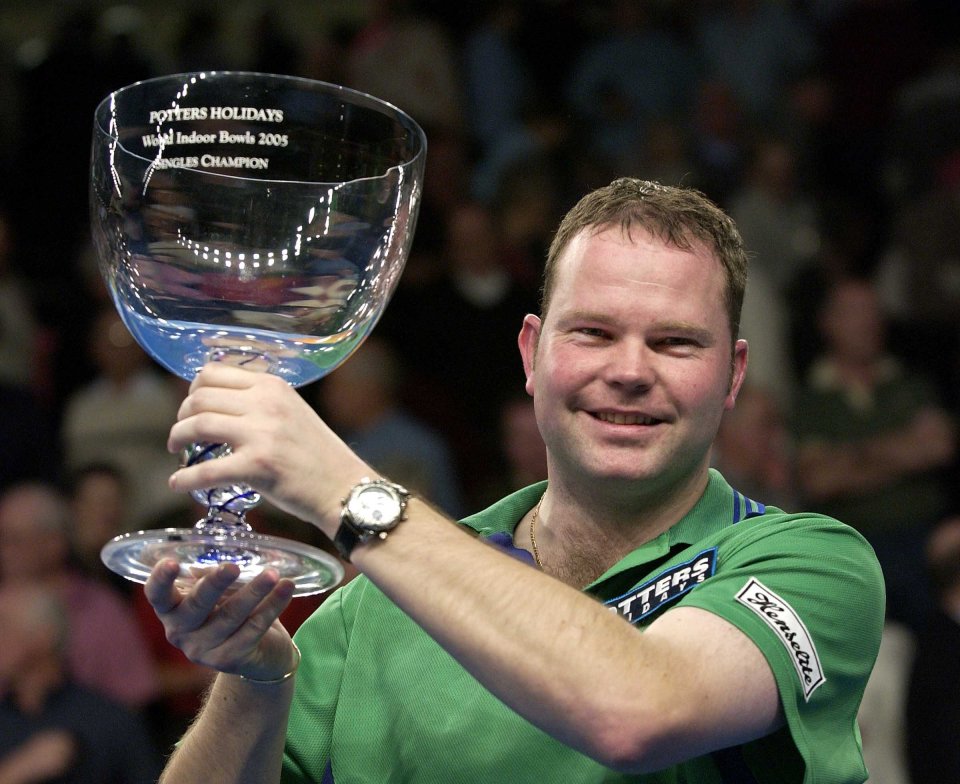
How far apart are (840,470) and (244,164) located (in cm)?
495

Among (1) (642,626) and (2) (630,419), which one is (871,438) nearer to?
(2) (630,419)

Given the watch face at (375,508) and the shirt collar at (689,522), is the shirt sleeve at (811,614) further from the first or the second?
the watch face at (375,508)

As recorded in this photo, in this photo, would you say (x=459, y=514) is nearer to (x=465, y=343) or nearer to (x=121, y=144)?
(x=465, y=343)

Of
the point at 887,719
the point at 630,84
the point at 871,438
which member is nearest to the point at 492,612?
the point at 887,719

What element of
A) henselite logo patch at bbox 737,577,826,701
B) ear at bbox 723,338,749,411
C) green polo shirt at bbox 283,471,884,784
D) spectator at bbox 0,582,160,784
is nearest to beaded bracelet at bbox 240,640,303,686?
green polo shirt at bbox 283,471,884,784

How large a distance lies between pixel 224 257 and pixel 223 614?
1.73ft

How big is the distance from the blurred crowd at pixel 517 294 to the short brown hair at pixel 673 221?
319 centimetres

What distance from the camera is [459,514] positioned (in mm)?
6832

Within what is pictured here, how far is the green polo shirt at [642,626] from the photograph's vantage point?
229 centimetres

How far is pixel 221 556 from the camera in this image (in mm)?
2219

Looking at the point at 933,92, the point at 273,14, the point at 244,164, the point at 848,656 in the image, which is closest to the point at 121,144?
the point at 244,164

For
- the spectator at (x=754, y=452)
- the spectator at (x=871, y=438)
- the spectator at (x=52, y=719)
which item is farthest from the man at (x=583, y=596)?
the spectator at (x=871, y=438)

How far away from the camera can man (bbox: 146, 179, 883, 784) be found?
2.03 meters

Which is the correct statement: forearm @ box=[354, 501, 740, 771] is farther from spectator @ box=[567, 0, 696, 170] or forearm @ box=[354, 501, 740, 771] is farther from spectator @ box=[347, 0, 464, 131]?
→ spectator @ box=[567, 0, 696, 170]
